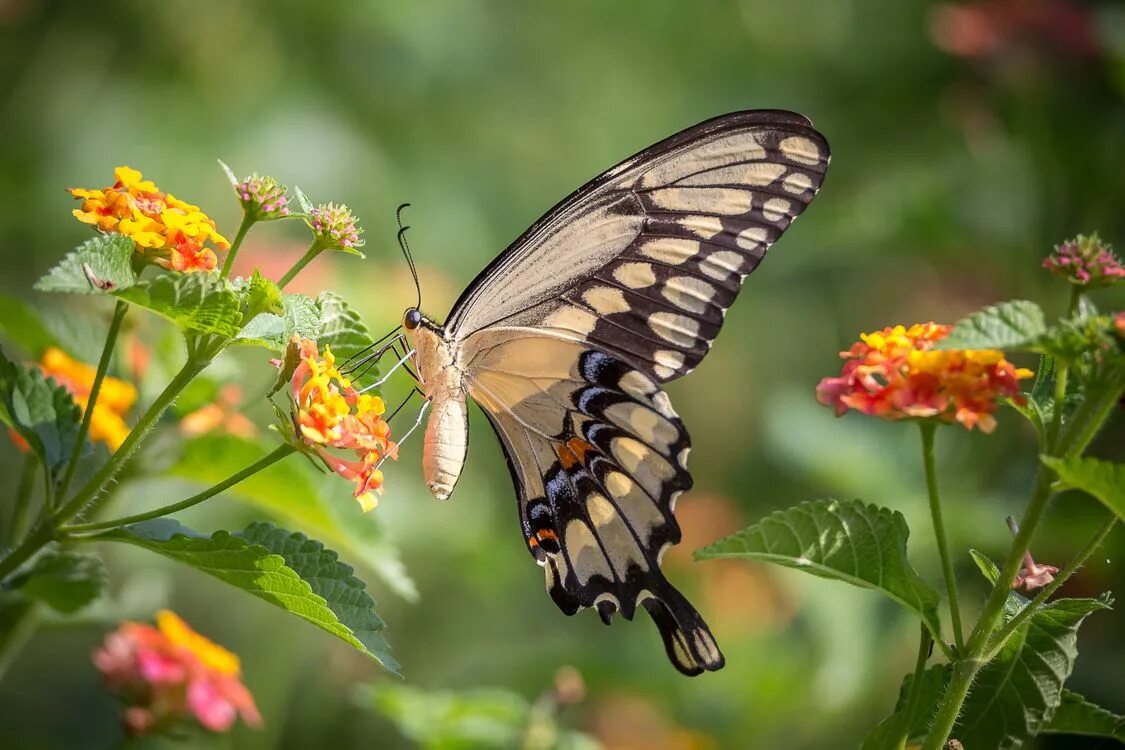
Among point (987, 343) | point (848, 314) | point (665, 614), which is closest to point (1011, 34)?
point (848, 314)

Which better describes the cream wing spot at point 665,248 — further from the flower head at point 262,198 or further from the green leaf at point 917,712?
the green leaf at point 917,712

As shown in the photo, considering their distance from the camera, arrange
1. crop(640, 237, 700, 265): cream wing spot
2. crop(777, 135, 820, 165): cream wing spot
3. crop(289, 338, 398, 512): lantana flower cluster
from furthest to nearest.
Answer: crop(640, 237, 700, 265): cream wing spot, crop(777, 135, 820, 165): cream wing spot, crop(289, 338, 398, 512): lantana flower cluster

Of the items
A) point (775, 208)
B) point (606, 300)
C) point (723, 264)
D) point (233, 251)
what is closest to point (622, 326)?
point (606, 300)

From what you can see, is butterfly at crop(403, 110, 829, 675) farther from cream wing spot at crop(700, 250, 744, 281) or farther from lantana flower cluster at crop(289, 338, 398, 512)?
lantana flower cluster at crop(289, 338, 398, 512)

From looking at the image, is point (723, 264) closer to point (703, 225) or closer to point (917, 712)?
point (703, 225)

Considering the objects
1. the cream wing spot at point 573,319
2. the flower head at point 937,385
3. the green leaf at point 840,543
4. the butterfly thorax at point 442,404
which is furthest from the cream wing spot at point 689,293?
the green leaf at point 840,543

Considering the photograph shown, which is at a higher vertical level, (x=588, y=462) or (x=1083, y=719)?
(x=588, y=462)

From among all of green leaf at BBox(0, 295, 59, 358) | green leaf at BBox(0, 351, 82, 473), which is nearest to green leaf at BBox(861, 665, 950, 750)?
green leaf at BBox(0, 351, 82, 473)
